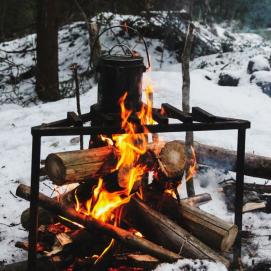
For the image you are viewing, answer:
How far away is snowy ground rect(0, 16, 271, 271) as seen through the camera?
16.9ft

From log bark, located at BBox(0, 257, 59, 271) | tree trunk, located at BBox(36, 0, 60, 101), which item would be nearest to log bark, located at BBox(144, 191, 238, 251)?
log bark, located at BBox(0, 257, 59, 271)

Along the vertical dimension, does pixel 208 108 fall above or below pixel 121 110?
below

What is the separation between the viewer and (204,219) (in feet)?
14.4

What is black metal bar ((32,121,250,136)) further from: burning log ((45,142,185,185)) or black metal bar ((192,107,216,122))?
burning log ((45,142,185,185))

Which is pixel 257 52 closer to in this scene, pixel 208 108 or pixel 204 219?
pixel 208 108

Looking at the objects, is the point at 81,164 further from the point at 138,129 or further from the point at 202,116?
the point at 202,116

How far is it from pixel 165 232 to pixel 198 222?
37 cm

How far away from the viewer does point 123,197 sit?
4586 millimetres

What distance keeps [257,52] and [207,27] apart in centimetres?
517

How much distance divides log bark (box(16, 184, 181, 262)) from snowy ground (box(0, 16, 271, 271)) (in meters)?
0.15

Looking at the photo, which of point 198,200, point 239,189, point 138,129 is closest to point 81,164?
point 138,129

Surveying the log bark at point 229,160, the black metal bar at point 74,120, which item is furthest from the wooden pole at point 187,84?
the black metal bar at point 74,120

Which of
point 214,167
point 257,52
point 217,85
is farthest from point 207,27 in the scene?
point 214,167

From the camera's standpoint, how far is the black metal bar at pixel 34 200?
3777 mm
